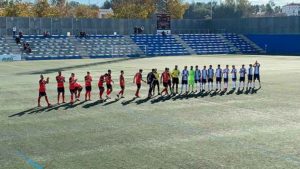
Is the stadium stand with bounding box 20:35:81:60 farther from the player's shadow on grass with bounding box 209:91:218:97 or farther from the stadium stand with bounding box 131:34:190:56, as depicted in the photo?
the player's shadow on grass with bounding box 209:91:218:97

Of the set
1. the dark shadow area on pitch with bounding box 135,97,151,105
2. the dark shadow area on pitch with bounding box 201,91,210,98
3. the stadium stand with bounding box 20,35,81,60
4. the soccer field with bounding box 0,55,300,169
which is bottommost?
the soccer field with bounding box 0,55,300,169

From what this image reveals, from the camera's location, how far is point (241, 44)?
70938 mm

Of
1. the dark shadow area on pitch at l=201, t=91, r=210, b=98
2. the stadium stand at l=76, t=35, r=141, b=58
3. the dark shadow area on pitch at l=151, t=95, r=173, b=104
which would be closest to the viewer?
the dark shadow area on pitch at l=151, t=95, r=173, b=104

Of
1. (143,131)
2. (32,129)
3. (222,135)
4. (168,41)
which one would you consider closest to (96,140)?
(143,131)

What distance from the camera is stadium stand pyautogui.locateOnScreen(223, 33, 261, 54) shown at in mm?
69000

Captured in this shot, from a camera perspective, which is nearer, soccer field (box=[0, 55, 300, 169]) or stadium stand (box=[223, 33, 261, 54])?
soccer field (box=[0, 55, 300, 169])

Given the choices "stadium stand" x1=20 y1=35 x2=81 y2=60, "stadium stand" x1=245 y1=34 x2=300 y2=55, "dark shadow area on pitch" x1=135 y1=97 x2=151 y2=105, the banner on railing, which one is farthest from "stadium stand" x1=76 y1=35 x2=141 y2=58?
"dark shadow area on pitch" x1=135 y1=97 x2=151 y2=105

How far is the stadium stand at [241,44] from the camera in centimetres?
6900

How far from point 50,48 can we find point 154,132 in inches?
1780

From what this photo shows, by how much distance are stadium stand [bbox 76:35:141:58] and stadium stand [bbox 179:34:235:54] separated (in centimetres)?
1067

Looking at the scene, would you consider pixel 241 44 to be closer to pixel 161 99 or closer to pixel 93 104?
pixel 161 99

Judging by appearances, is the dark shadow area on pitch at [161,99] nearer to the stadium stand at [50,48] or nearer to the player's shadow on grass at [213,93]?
the player's shadow on grass at [213,93]

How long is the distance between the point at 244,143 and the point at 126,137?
3867 millimetres

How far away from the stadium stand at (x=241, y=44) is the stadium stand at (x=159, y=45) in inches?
403
